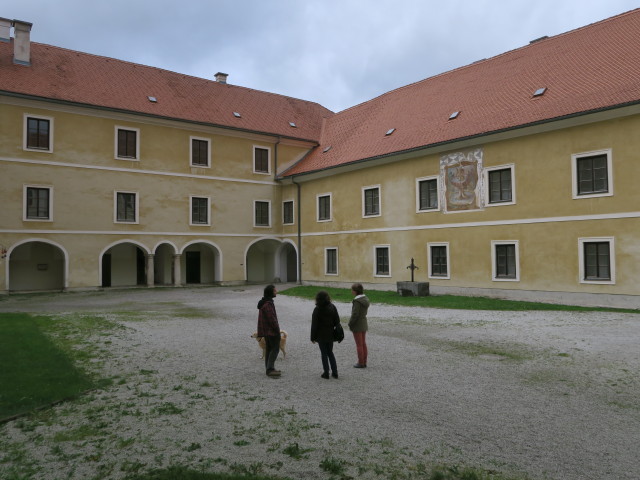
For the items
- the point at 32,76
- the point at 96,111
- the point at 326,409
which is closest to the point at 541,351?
the point at 326,409

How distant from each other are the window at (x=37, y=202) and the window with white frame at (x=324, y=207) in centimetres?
1347

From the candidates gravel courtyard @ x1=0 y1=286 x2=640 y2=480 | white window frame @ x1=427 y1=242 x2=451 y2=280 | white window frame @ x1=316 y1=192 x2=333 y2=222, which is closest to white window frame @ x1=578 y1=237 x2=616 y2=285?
white window frame @ x1=427 y1=242 x2=451 y2=280

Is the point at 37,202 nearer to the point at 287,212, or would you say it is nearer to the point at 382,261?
the point at 287,212

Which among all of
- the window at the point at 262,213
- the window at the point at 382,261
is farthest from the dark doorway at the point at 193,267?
the window at the point at 382,261

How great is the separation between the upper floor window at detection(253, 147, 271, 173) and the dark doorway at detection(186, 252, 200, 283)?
6.26m

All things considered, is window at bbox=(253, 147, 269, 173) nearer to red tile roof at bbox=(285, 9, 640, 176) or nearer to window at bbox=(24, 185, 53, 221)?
red tile roof at bbox=(285, 9, 640, 176)

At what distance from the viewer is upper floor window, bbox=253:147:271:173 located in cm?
3031

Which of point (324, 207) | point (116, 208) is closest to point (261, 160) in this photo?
point (324, 207)

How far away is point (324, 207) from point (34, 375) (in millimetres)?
21589

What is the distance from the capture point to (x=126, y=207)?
85.0 ft

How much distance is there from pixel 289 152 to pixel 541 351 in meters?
24.1

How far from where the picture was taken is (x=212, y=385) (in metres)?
7.39

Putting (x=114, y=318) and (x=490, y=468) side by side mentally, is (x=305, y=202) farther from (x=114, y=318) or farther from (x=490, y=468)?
(x=490, y=468)

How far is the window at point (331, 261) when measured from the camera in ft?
89.8
